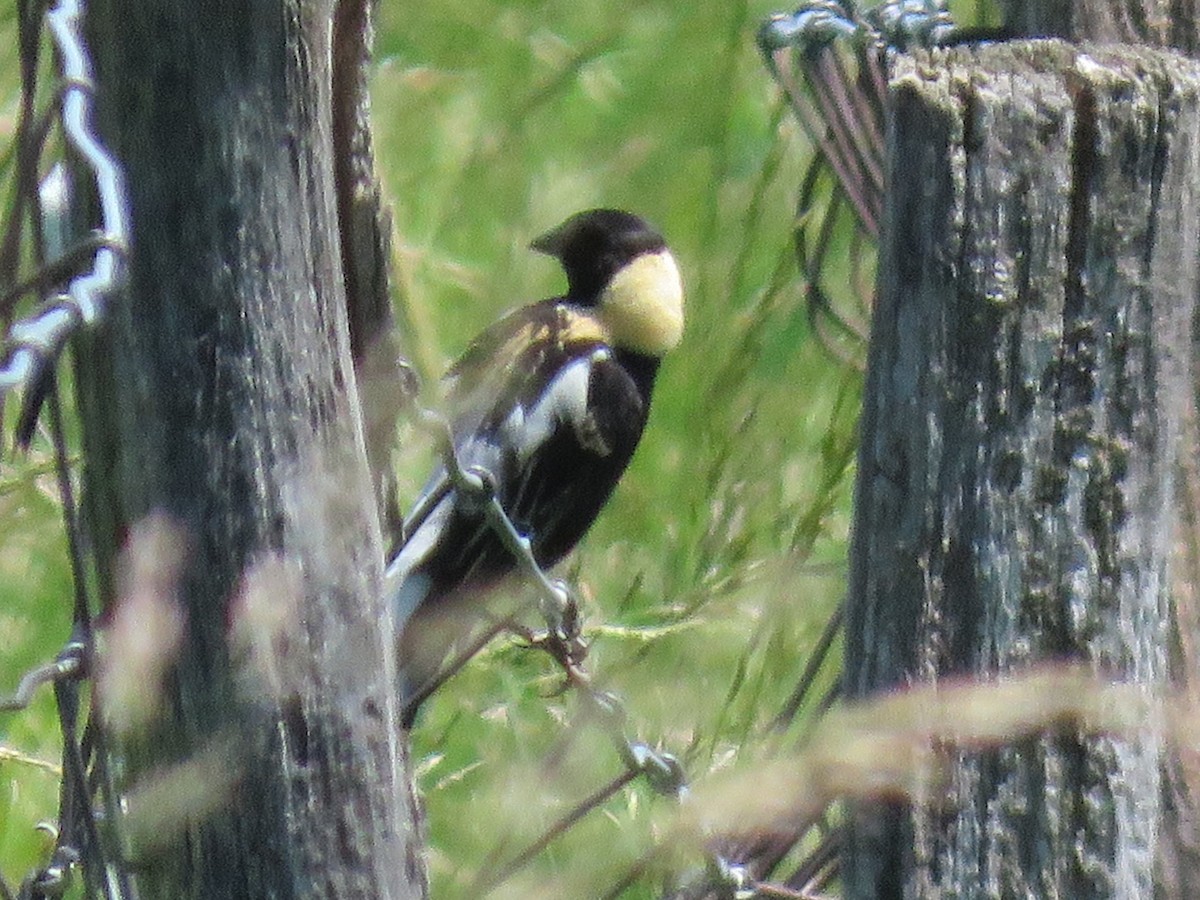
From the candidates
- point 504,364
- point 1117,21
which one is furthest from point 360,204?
point 504,364

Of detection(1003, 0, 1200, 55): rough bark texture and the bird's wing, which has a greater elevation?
detection(1003, 0, 1200, 55): rough bark texture

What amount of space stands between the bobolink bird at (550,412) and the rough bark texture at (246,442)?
1.95m

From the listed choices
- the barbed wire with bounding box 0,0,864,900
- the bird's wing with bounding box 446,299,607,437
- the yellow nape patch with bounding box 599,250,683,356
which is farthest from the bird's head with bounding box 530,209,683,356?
the barbed wire with bounding box 0,0,864,900

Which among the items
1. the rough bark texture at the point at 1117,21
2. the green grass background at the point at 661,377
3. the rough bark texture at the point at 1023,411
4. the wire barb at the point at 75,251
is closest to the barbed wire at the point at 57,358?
the wire barb at the point at 75,251

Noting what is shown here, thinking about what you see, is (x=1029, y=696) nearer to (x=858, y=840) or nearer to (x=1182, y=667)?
(x=858, y=840)

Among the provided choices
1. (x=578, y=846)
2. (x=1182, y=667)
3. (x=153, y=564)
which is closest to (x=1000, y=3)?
(x=1182, y=667)

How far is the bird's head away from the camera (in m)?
3.50

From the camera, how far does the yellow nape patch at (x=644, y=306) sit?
11.5 feet

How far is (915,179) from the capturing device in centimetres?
121

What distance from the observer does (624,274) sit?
139 inches

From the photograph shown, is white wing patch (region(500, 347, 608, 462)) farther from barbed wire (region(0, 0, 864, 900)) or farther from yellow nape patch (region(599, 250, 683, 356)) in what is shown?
barbed wire (region(0, 0, 864, 900))

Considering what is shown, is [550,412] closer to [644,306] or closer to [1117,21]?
[644,306]

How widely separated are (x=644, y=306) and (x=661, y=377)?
41 cm

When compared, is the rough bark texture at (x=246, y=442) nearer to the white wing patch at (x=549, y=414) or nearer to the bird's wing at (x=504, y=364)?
the bird's wing at (x=504, y=364)
